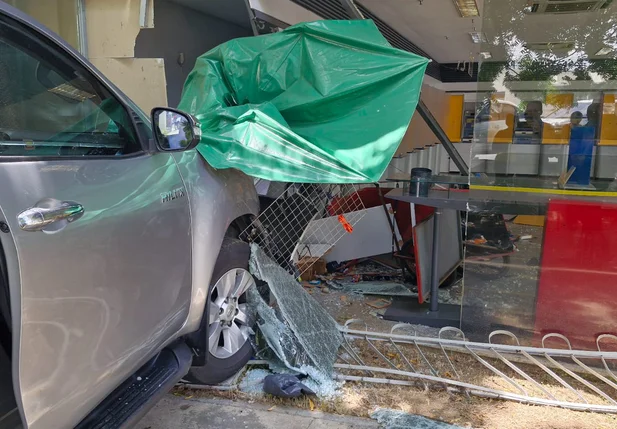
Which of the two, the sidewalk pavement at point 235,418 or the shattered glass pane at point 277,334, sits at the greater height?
the shattered glass pane at point 277,334

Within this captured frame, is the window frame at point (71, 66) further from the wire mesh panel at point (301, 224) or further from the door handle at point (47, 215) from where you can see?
the wire mesh panel at point (301, 224)

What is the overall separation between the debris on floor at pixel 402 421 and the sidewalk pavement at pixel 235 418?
6 cm

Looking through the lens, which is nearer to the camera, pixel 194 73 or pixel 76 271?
pixel 76 271

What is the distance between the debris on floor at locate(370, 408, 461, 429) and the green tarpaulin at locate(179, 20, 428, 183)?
1.44m

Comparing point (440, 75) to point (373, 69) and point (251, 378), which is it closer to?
point (373, 69)

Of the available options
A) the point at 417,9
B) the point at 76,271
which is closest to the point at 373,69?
the point at 76,271

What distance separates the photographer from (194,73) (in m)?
3.60

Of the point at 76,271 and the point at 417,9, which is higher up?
the point at 417,9

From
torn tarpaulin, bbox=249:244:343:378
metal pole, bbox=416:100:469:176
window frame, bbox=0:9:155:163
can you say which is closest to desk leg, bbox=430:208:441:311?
metal pole, bbox=416:100:469:176

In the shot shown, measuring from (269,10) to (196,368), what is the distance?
10.9 feet

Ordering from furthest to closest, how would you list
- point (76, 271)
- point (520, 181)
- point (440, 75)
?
point (440, 75)
point (520, 181)
point (76, 271)

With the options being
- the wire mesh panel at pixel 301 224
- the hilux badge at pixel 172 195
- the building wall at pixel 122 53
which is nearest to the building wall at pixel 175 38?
the building wall at pixel 122 53

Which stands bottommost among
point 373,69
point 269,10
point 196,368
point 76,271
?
point 196,368

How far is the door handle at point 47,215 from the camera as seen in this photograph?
1.55 meters
